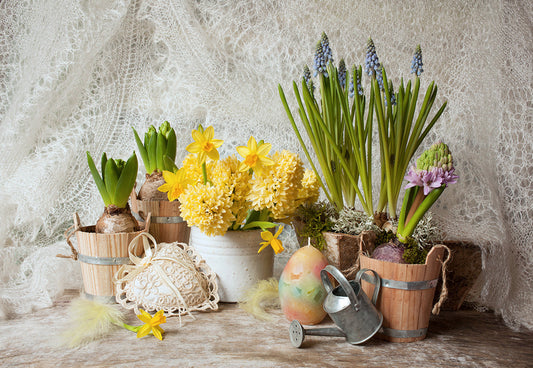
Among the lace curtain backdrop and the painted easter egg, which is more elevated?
the lace curtain backdrop

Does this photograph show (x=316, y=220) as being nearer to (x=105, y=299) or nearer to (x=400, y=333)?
(x=400, y=333)

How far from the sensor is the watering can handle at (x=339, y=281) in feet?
2.96

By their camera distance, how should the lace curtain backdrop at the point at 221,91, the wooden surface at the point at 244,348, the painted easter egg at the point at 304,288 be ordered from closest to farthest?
1. the wooden surface at the point at 244,348
2. the painted easter egg at the point at 304,288
3. the lace curtain backdrop at the point at 221,91

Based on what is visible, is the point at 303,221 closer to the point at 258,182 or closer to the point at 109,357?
the point at 258,182

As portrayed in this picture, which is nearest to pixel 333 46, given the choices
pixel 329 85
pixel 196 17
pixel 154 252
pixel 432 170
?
pixel 329 85

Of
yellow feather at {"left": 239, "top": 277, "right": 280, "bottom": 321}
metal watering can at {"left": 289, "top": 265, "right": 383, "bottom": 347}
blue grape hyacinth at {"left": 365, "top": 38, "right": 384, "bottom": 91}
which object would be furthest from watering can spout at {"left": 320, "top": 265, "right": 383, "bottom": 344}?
blue grape hyacinth at {"left": 365, "top": 38, "right": 384, "bottom": 91}

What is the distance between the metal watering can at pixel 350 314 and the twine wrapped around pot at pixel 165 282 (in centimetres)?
26

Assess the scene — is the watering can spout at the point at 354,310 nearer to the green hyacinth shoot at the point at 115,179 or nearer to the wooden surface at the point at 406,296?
the wooden surface at the point at 406,296

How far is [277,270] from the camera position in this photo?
1455 millimetres

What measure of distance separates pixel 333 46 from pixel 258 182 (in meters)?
0.61

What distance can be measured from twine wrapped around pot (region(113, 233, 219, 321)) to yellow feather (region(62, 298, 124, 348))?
0.16 ft

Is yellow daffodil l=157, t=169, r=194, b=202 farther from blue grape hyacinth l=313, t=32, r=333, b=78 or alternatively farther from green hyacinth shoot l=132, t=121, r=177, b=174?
blue grape hyacinth l=313, t=32, r=333, b=78

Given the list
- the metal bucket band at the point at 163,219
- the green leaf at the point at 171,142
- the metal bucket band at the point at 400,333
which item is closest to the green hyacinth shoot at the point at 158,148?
the green leaf at the point at 171,142

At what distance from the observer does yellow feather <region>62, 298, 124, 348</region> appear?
0.96m
